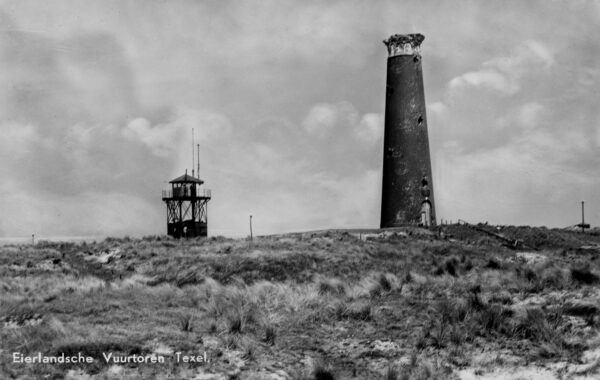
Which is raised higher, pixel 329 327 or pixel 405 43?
pixel 405 43

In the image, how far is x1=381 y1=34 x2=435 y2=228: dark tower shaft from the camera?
3806 centimetres

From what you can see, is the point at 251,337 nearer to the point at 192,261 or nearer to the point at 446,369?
the point at 446,369

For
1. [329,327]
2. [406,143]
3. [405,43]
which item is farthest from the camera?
[405,43]

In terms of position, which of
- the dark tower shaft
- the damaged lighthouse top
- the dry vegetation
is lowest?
the dry vegetation

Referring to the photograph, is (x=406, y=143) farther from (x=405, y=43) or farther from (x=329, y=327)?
(x=329, y=327)

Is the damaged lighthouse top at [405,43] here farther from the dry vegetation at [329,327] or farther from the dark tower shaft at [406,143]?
the dry vegetation at [329,327]

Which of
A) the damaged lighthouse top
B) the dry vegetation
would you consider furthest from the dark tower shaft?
the dry vegetation

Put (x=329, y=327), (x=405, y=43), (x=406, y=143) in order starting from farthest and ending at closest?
(x=405, y=43) < (x=406, y=143) < (x=329, y=327)

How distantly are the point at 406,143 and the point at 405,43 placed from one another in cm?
623

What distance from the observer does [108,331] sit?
11453mm

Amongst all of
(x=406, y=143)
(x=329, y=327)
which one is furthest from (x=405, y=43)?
(x=329, y=327)

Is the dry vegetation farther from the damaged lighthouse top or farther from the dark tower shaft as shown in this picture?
the damaged lighthouse top

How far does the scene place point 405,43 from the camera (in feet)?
126

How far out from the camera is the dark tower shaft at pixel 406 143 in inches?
1499
